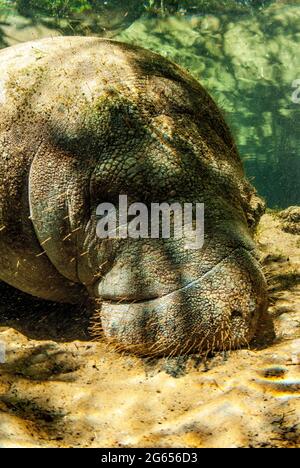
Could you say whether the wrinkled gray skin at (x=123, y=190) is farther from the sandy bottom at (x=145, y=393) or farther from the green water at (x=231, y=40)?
the green water at (x=231, y=40)

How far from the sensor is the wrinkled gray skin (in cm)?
310

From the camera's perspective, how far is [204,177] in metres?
3.33

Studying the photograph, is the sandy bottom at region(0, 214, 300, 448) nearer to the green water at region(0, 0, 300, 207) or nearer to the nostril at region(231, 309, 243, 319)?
the nostril at region(231, 309, 243, 319)

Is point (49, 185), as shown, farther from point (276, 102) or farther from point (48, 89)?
point (276, 102)

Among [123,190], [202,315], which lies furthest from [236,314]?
[123,190]

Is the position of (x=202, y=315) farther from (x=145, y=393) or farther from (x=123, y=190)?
(x=123, y=190)

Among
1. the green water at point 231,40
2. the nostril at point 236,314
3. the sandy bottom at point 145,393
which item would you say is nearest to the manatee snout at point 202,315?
the nostril at point 236,314

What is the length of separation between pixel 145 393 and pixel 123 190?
1.41 m

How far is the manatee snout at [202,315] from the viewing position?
3.04m

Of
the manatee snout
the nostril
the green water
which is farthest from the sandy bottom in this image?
the green water

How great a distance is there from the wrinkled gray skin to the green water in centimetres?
992

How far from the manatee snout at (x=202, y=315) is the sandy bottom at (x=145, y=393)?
115 mm

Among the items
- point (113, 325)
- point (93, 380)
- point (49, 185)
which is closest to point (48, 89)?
point (49, 185)

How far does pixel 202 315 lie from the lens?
3.04 metres
